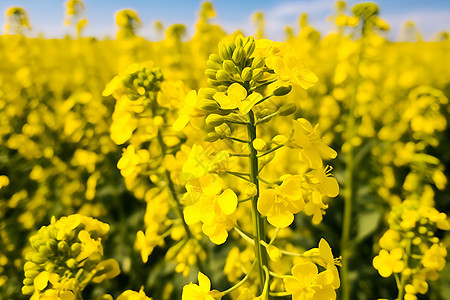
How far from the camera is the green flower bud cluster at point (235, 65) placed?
1.38 m

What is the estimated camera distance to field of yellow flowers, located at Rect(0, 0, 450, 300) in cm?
137

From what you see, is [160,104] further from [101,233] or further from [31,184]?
[31,184]

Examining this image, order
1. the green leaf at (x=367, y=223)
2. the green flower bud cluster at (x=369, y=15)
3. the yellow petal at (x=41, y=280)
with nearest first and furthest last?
the yellow petal at (x=41, y=280) < the green flower bud cluster at (x=369, y=15) < the green leaf at (x=367, y=223)

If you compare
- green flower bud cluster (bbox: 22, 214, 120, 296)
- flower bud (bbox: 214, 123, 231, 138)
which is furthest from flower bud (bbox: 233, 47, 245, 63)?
green flower bud cluster (bbox: 22, 214, 120, 296)

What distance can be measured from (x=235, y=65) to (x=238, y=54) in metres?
0.05

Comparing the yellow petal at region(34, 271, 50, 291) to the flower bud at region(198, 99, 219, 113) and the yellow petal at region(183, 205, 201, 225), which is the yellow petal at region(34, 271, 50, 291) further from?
the flower bud at region(198, 99, 219, 113)

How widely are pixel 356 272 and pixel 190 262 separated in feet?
7.14

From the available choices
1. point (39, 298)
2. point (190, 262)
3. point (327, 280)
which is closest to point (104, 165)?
point (190, 262)

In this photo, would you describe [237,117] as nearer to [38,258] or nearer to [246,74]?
[246,74]

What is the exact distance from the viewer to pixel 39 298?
5.28 feet

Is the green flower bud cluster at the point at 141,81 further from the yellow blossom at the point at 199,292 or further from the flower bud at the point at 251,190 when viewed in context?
the yellow blossom at the point at 199,292

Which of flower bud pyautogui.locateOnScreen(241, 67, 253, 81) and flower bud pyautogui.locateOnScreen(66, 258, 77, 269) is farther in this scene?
flower bud pyautogui.locateOnScreen(66, 258, 77, 269)

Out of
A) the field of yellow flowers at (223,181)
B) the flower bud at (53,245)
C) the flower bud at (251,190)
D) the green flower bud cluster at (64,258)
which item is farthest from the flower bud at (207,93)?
the flower bud at (53,245)

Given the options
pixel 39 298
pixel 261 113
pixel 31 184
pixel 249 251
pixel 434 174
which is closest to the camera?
pixel 261 113
